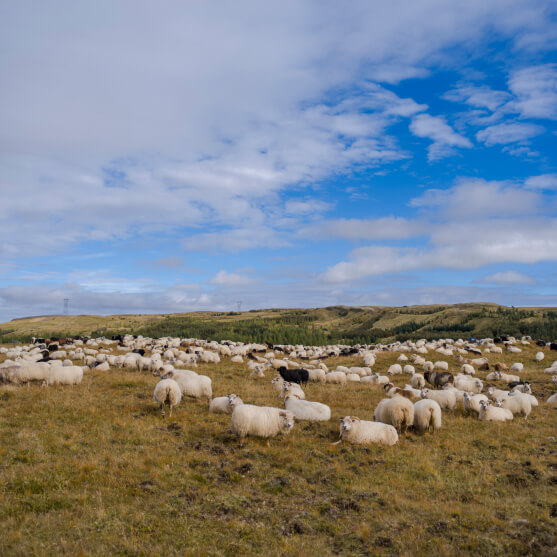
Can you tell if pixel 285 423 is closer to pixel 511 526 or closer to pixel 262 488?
pixel 262 488

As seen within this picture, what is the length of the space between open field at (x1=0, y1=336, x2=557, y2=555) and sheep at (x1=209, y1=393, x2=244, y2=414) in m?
0.56

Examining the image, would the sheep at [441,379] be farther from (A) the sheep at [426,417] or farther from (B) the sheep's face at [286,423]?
(B) the sheep's face at [286,423]

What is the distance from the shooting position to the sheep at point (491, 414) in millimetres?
16703

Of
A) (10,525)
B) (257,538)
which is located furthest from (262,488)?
(10,525)

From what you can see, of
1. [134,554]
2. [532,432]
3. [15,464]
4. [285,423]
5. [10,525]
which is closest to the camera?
[134,554]

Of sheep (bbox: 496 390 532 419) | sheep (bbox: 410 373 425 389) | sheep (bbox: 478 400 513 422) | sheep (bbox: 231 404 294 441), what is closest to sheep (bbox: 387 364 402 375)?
sheep (bbox: 410 373 425 389)

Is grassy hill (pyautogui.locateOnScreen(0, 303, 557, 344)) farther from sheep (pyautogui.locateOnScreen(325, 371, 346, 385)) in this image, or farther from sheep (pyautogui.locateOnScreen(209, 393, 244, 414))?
sheep (pyautogui.locateOnScreen(209, 393, 244, 414))

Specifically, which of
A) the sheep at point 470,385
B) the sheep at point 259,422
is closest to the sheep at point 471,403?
the sheep at point 470,385

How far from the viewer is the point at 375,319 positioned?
166m

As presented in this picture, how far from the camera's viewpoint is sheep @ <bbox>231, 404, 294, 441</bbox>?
13078mm

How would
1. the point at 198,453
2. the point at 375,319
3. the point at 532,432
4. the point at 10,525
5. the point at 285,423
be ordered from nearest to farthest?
the point at 10,525 → the point at 198,453 → the point at 285,423 → the point at 532,432 → the point at 375,319

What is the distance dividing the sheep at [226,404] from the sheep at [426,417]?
285 inches

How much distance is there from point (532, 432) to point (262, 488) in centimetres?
1172

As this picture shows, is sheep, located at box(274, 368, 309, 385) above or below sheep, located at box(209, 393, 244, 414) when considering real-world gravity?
below
